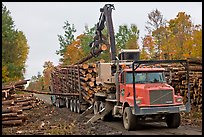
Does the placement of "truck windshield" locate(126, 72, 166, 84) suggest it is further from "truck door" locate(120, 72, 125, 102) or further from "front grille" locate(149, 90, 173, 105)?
"front grille" locate(149, 90, 173, 105)

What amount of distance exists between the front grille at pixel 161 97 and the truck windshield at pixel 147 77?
1.00 m

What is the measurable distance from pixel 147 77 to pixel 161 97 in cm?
126

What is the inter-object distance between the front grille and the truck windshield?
3.28ft

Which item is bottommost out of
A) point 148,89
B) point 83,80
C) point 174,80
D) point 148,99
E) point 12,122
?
point 12,122

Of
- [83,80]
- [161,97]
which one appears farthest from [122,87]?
[83,80]

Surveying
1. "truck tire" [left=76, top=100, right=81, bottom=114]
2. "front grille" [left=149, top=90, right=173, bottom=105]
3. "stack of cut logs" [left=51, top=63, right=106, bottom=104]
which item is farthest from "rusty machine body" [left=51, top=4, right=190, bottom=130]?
"truck tire" [left=76, top=100, right=81, bottom=114]

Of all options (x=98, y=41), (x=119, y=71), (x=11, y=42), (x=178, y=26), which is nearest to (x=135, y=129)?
(x=119, y=71)

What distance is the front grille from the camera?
13347 mm

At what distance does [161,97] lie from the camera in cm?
1344

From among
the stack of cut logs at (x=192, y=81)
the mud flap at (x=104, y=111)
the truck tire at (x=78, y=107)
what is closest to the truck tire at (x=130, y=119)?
the mud flap at (x=104, y=111)

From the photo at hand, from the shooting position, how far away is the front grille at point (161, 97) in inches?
525

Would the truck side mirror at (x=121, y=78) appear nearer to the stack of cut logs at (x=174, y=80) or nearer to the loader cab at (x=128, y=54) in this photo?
the stack of cut logs at (x=174, y=80)

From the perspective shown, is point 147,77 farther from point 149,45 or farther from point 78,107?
point 149,45

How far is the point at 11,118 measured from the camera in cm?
1522
